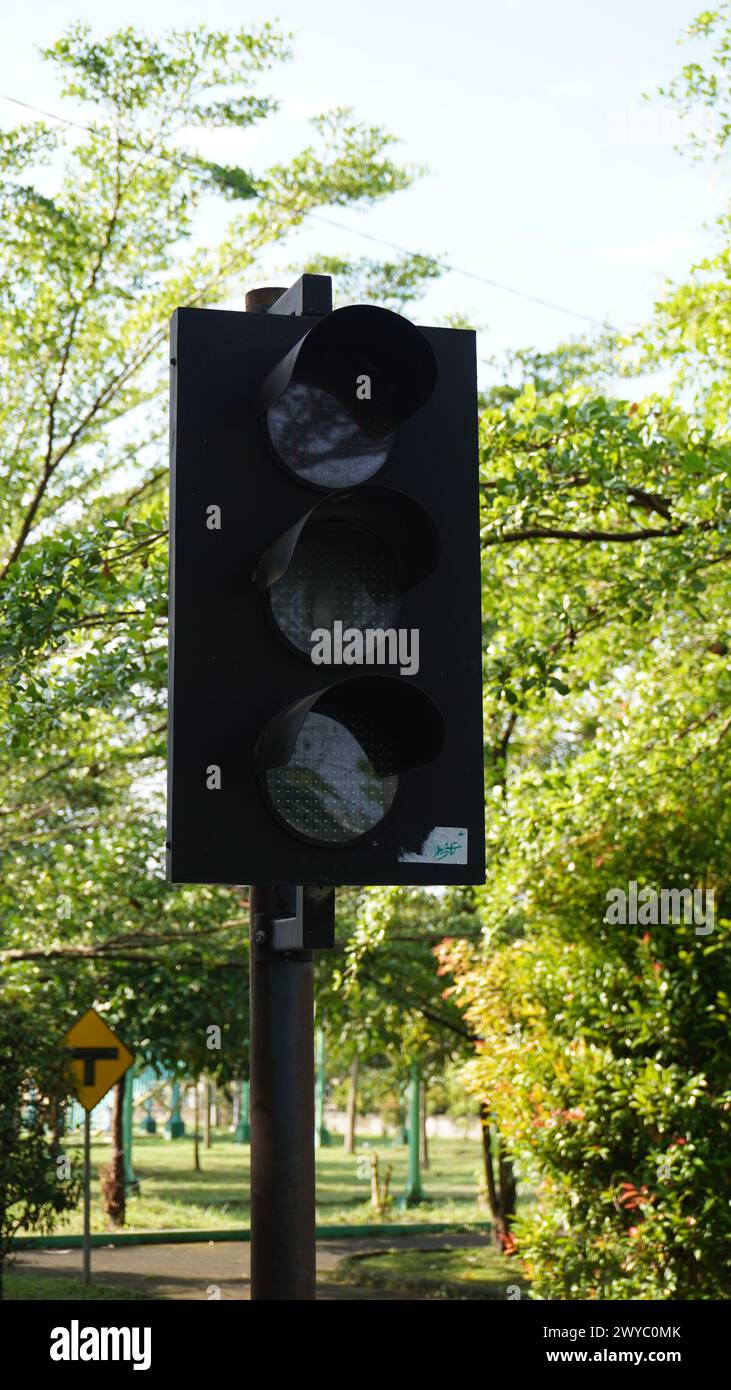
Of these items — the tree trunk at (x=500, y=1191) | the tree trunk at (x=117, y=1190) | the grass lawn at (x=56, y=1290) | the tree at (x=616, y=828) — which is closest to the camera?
the tree at (x=616, y=828)

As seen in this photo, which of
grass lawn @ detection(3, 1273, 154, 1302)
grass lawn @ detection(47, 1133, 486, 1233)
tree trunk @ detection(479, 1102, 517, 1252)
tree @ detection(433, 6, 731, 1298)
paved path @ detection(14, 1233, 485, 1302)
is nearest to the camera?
tree @ detection(433, 6, 731, 1298)

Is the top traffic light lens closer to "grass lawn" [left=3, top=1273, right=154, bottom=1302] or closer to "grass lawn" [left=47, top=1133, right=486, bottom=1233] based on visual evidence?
"grass lawn" [left=3, top=1273, right=154, bottom=1302]

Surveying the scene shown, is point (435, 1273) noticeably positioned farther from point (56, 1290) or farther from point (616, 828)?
point (616, 828)

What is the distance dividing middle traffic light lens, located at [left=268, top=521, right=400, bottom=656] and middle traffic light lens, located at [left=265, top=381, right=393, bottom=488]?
0.37 ft

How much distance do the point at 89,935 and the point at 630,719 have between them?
338 inches

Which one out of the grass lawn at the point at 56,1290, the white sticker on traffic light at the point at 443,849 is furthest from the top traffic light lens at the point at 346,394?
the grass lawn at the point at 56,1290

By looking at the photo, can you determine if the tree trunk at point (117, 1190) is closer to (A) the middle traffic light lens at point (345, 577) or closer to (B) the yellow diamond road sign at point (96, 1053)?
(B) the yellow diamond road sign at point (96, 1053)

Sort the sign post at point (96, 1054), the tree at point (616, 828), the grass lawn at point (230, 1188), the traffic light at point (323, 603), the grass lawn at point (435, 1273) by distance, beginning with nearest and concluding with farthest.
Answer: the traffic light at point (323, 603) → the tree at point (616, 828) → the sign post at point (96, 1054) → the grass lawn at point (435, 1273) → the grass lawn at point (230, 1188)

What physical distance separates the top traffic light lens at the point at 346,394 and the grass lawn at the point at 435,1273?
47.9 ft

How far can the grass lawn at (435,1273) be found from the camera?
56.5 ft

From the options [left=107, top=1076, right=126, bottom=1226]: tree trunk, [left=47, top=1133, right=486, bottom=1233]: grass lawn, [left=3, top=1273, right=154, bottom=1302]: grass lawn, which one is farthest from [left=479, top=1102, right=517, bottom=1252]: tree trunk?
[left=3, top=1273, right=154, bottom=1302]: grass lawn

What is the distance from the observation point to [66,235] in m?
12.2

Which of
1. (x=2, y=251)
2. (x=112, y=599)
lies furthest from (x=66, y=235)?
(x=112, y=599)

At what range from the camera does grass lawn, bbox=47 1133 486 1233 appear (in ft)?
79.2
